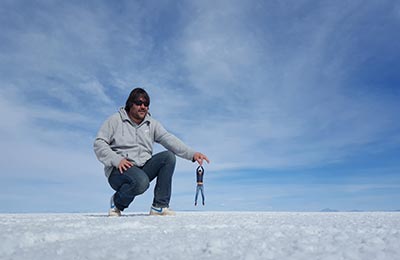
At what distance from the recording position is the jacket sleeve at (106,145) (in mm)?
4477

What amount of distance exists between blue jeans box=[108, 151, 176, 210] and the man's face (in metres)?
0.57

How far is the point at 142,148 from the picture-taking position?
495cm

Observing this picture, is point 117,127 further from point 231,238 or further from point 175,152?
point 231,238

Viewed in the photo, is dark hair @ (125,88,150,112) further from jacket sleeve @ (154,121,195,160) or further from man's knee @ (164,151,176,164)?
man's knee @ (164,151,176,164)

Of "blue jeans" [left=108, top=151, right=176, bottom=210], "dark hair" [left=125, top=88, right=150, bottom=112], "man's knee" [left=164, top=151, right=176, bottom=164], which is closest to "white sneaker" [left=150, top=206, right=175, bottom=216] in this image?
"blue jeans" [left=108, top=151, right=176, bottom=210]

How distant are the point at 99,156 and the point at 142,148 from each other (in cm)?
60

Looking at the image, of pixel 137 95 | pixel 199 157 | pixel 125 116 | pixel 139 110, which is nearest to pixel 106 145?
pixel 125 116

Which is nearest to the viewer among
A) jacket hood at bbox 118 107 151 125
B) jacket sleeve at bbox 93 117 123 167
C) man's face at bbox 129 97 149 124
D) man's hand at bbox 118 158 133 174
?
man's hand at bbox 118 158 133 174

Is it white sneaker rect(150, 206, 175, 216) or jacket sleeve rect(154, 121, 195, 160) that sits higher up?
jacket sleeve rect(154, 121, 195, 160)

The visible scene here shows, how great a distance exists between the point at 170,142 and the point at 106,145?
937 millimetres

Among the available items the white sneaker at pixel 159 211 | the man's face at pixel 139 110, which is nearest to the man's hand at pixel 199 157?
the white sneaker at pixel 159 211

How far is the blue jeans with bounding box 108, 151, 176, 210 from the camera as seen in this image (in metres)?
4.55

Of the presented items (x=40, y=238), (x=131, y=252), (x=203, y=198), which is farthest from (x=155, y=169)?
(x=203, y=198)

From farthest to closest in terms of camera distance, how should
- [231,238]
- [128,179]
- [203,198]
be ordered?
[203,198]
[128,179]
[231,238]
